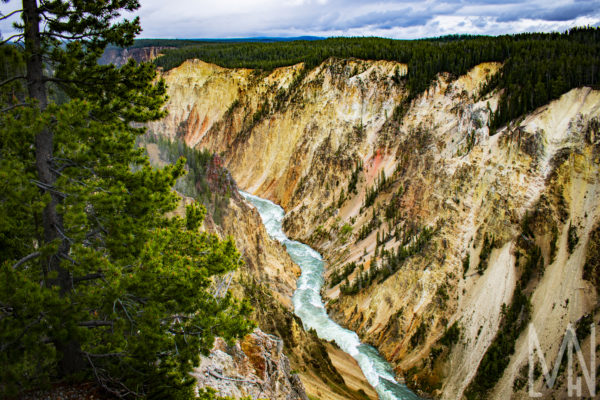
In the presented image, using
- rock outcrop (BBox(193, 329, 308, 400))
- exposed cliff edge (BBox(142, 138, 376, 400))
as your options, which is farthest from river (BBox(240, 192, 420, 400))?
rock outcrop (BBox(193, 329, 308, 400))

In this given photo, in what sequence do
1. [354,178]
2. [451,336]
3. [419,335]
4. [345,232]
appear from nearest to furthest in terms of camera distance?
[451,336], [419,335], [345,232], [354,178]

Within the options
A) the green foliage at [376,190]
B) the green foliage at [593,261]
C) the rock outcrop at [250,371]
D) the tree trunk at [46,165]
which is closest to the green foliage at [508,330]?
the green foliage at [593,261]

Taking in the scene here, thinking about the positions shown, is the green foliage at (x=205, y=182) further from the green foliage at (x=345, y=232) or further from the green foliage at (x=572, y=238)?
the green foliage at (x=572, y=238)

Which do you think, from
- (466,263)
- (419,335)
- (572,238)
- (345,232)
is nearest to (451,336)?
(419,335)

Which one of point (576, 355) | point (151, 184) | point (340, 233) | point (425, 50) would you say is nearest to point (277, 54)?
point (425, 50)

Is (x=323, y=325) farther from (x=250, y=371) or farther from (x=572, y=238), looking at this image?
(x=250, y=371)

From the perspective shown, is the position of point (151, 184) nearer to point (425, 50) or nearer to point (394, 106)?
point (394, 106)
